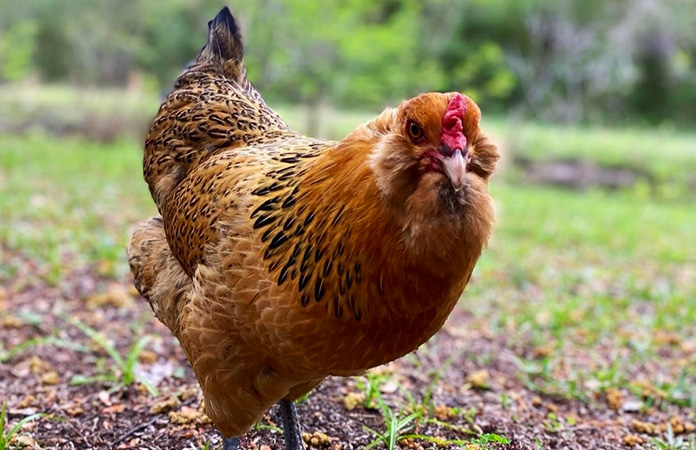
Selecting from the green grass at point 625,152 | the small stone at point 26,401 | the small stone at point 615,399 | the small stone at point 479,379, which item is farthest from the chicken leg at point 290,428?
the green grass at point 625,152

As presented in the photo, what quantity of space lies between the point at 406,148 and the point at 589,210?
9.95 metres

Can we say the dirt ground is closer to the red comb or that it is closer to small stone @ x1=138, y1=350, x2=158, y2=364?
small stone @ x1=138, y1=350, x2=158, y2=364

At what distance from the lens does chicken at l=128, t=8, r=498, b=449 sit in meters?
1.64

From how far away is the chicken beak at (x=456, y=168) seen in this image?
154 centimetres

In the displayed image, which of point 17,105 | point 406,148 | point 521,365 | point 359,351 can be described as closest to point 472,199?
point 406,148

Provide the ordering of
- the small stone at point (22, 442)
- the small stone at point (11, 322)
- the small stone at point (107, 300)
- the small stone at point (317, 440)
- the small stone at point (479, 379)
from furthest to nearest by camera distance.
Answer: the small stone at point (107, 300), the small stone at point (11, 322), the small stone at point (479, 379), the small stone at point (317, 440), the small stone at point (22, 442)

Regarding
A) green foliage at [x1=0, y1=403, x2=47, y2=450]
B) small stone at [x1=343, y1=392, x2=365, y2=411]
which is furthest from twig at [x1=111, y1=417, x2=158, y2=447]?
small stone at [x1=343, y1=392, x2=365, y2=411]

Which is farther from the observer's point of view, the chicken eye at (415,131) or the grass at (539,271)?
the grass at (539,271)

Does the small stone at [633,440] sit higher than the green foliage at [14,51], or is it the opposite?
the green foliage at [14,51]

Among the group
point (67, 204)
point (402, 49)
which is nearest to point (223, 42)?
point (67, 204)

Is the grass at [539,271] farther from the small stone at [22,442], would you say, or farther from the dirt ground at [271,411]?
the small stone at [22,442]

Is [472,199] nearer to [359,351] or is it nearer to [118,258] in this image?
[359,351]

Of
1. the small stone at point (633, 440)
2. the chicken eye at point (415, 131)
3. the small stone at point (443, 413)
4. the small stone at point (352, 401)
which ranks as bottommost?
the small stone at point (352, 401)

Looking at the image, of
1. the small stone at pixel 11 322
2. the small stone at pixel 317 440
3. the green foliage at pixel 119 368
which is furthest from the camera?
the small stone at pixel 11 322
